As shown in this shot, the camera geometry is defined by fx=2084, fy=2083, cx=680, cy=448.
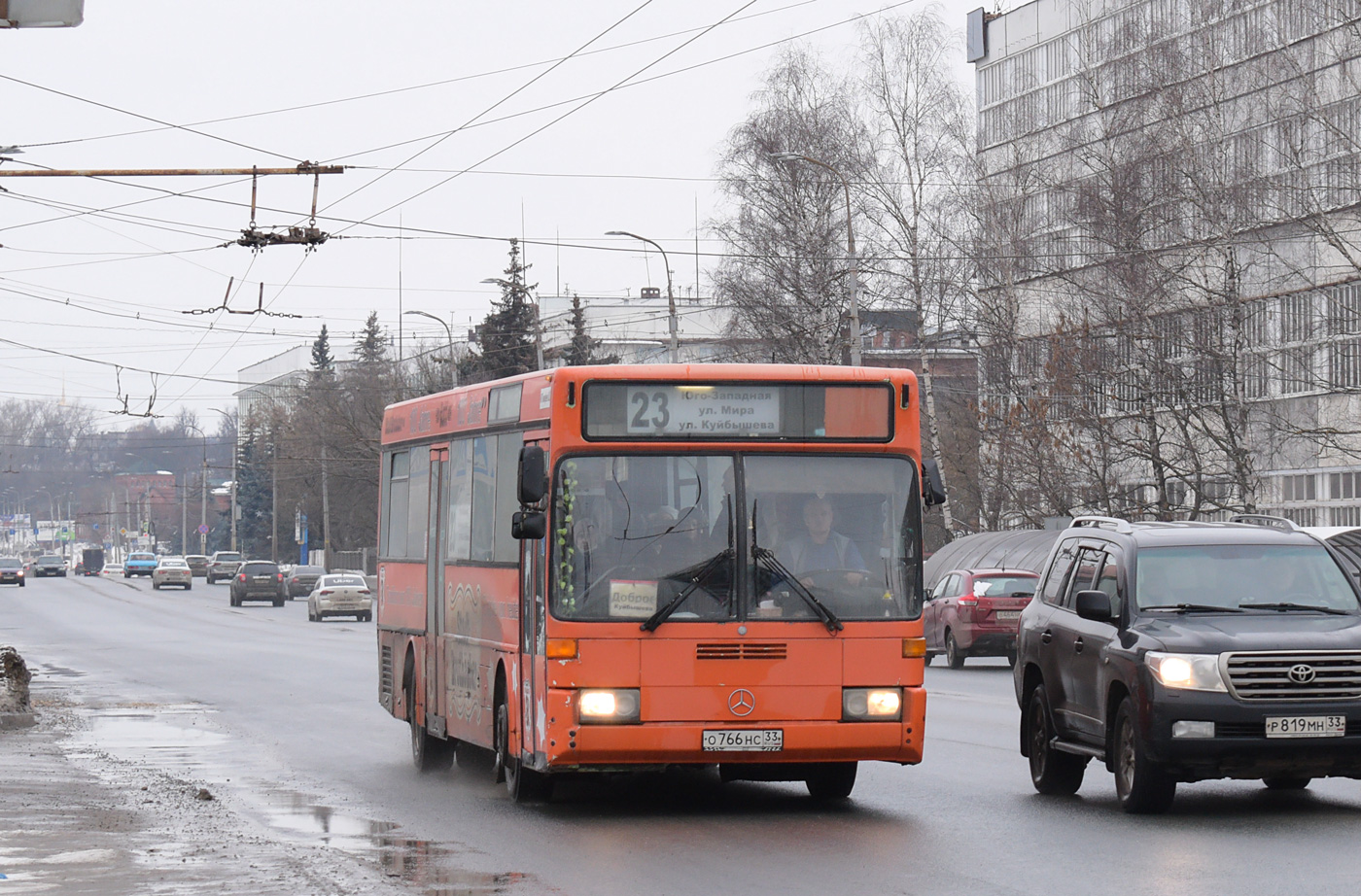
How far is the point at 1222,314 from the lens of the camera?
38094 mm

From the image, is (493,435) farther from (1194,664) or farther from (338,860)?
(1194,664)

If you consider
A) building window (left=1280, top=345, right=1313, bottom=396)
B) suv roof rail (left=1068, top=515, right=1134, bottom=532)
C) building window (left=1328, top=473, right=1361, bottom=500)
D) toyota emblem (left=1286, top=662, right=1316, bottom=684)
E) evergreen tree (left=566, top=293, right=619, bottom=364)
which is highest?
evergreen tree (left=566, top=293, right=619, bottom=364)

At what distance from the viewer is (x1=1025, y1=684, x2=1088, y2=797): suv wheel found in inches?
525

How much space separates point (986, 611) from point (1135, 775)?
18.6 metres

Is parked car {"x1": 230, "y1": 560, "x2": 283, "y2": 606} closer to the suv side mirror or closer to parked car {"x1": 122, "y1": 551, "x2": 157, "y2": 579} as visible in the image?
parked car {"x1": 122, "y1": 551, "x2": 157, "y2": 579}

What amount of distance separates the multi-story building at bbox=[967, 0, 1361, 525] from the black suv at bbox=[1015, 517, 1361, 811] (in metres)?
22.1

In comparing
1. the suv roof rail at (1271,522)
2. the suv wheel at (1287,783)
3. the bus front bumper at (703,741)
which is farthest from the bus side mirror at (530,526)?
the suv wheel at (1287,783)

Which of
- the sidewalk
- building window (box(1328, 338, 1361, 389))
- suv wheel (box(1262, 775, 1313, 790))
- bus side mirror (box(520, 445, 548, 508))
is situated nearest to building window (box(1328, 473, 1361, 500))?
building window (box(1328, 338, 1361, 389))

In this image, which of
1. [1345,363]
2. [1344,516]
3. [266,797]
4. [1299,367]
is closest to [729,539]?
[266,797]

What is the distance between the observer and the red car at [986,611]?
30.2 meters

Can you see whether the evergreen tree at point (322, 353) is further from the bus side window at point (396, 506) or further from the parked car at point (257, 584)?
the bus side window at point (396, 506)

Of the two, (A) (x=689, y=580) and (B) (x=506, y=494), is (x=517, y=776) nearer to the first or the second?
(B) (x=506, y=494)

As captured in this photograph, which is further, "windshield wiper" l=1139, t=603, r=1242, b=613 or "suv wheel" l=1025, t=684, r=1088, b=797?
"suv wheel" l=1025, t=684, r=1088, b=797

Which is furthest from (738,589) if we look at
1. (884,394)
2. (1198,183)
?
(1198,183)
